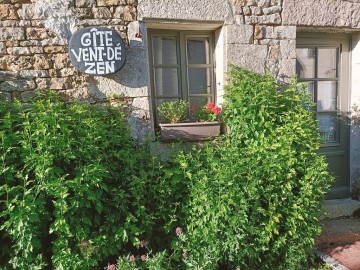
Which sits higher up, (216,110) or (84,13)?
(84,13)

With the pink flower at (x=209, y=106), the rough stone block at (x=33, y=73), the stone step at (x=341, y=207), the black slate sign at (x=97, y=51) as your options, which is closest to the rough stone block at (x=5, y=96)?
the rough stone block at (x=33, y=73)

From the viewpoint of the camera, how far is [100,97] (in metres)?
2.89

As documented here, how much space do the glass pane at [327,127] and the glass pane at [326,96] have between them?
4.6 inches

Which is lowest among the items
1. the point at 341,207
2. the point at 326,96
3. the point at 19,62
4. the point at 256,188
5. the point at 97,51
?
Answer: the point at 341,207

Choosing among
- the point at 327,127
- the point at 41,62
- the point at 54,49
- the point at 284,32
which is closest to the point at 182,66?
the point at 284,32

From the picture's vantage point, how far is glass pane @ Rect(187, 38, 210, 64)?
11.1 feet

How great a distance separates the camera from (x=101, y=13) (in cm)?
283

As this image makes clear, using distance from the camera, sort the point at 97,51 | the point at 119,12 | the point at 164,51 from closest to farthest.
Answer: the point at 97,51
the point at 119,12
the point at 164,51

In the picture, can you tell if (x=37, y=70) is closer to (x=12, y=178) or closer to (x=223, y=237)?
(x=12, y=178)

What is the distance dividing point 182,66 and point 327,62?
2.15 m

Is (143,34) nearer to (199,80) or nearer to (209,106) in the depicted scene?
(199,80)

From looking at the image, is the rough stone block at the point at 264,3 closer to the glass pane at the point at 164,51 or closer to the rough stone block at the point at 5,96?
the glass pane at the point at 164,51

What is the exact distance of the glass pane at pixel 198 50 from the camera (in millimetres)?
3377

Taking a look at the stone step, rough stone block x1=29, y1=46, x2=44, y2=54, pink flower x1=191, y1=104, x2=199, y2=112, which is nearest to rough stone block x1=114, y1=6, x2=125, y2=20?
rough stone block x1=29, y1=46, x2=44, y2=54
